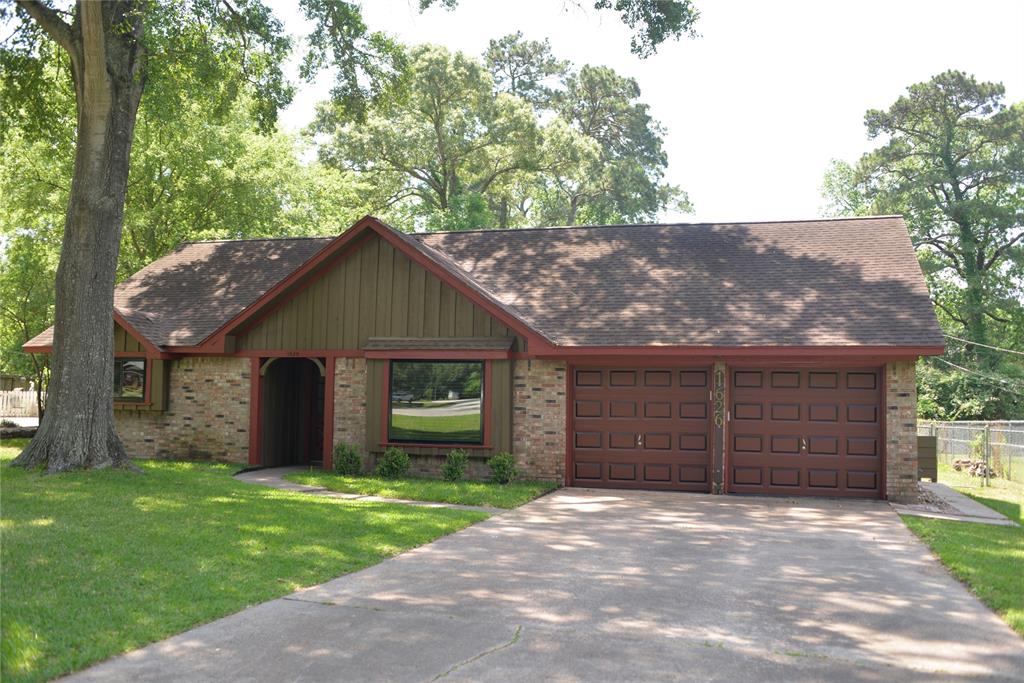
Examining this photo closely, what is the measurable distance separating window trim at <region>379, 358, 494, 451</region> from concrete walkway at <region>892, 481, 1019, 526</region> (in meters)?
6.67

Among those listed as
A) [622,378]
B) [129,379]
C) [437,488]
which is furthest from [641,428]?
[129,379]

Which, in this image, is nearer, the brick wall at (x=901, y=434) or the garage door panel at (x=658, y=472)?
the brick wall at (x=901, y=434)

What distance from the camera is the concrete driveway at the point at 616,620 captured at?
518cm

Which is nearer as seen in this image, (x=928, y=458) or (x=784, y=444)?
(x=784, y=444)

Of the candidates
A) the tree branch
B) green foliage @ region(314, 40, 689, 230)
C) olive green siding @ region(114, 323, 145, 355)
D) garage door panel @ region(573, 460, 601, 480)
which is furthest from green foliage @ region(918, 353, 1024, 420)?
the tree branch

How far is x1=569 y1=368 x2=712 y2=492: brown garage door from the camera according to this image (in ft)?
47.8

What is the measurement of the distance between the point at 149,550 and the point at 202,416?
9.67 meters

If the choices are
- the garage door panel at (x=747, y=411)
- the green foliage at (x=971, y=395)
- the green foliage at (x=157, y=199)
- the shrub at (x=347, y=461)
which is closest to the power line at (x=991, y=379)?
the green foliage at (x=971, y=395)

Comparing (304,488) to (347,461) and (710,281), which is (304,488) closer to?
(347,461)

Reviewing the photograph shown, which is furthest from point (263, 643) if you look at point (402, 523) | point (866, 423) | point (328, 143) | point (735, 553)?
point (328, 143)

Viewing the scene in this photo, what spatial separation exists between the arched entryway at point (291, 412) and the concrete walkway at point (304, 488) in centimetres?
63

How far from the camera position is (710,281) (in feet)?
52.1

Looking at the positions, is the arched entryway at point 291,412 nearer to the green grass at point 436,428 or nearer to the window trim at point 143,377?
the green grass at point 436,428

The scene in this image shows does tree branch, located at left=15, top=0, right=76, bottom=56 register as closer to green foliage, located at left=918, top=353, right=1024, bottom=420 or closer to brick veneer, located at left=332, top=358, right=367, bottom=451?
brick veneer, located at left=332, top=358, right=367, bottom=451
